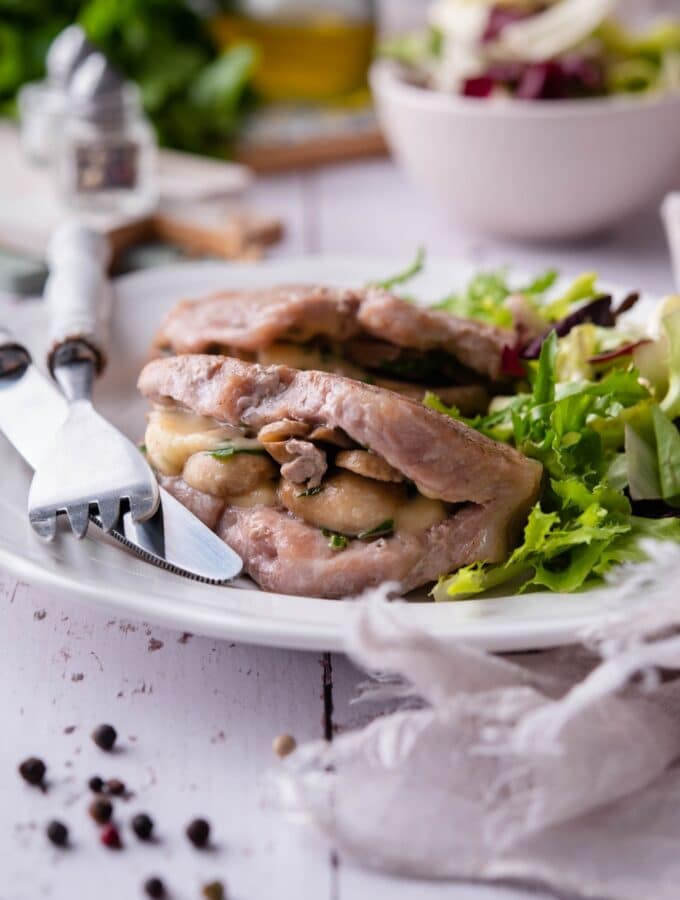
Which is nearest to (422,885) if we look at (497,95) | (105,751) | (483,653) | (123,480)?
(483,653)

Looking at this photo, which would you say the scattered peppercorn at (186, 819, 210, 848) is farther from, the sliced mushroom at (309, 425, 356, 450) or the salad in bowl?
the salad in bowl

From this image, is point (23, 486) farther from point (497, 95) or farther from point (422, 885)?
point (497, 95)

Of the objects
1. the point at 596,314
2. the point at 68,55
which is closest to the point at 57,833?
the point at 596,314

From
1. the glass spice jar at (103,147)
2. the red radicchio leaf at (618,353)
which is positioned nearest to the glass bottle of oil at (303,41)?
the glass spice jar at (103,147)

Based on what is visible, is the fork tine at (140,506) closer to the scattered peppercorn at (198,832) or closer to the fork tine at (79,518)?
the fork tine at (79,518)

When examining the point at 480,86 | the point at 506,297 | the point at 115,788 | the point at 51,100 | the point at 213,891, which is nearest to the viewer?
the point at 213,891

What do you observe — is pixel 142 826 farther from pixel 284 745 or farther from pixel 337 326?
pixel 337 326
